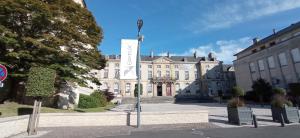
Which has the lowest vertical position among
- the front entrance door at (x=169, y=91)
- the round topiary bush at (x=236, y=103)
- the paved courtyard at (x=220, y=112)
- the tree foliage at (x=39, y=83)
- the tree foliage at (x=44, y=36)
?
the paved courtyard at (x=220, y=112)

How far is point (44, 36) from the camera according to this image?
11031 millimetres

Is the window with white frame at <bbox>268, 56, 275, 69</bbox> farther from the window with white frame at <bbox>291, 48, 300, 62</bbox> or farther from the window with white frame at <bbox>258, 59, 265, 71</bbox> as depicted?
the window with white frame at <bbox>291, 48, 300, 62</bbox>

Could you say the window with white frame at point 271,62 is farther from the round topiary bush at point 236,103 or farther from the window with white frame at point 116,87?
the window with white frame at point 116,87

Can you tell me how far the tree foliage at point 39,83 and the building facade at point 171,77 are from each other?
122ft

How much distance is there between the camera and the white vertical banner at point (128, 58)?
9.77 metres

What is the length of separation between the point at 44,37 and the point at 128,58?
5.62m

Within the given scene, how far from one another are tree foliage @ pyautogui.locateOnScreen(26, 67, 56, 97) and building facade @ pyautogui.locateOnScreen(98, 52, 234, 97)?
1468 inches

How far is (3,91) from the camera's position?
13.2 meters

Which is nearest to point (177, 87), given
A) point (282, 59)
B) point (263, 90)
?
point (263, 90)

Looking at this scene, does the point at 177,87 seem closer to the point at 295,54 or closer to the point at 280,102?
the point at 295,54

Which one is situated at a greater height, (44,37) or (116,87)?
(44,37)

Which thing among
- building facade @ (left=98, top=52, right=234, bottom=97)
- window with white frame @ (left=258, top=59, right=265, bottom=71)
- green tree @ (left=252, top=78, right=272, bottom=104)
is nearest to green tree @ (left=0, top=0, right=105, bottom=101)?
green tree @ (left=252, top=78, right=272, bottom=104)

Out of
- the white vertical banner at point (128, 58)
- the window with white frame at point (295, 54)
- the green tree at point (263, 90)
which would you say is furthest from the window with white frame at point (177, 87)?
the white vertical banner at point (128, 58)

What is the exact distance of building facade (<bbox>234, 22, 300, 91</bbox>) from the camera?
1064 inches
